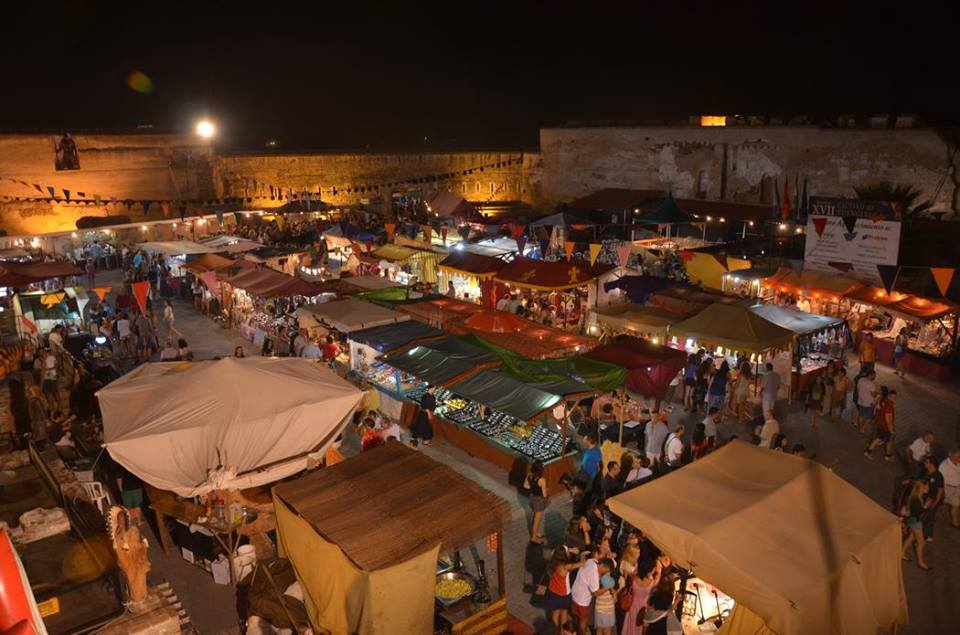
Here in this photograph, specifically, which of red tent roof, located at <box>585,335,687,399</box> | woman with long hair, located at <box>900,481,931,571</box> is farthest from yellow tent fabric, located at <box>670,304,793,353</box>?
woman with long hair, located at <box>900,481,931,571</box>

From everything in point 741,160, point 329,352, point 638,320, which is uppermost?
point 741,160

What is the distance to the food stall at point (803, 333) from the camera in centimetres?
1182

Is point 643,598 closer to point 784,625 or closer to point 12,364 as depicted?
point 784,625

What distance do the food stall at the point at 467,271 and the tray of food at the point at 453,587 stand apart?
10.6 metres

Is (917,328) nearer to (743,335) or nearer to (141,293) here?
(743,335)

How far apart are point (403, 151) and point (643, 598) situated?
31.5 m

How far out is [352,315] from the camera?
12555mm

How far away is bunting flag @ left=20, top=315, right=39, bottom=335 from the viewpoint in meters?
12.7

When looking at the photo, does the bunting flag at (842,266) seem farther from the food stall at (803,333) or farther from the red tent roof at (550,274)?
the red tent roof at (550,274)

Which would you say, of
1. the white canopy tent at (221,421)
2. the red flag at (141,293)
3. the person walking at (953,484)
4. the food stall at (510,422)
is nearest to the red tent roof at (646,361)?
the food stall at (510,422)

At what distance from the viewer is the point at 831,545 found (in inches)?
211

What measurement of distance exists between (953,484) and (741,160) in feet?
74.7

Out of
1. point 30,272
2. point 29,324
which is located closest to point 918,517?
point 29,324

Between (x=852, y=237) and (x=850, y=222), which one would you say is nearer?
(x=850, y=222)
